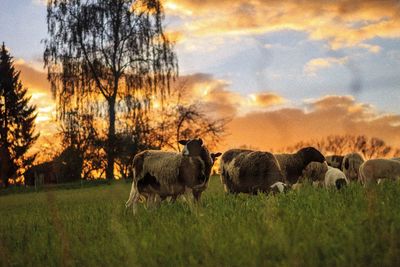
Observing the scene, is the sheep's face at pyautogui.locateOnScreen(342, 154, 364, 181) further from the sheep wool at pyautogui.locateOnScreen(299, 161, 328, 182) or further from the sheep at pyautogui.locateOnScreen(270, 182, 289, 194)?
the sheep at pyautogui.locateOnScreen(270, 182, 289, 194)

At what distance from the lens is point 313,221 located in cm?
592

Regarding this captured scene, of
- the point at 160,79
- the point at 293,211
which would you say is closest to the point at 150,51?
the point at 160,79

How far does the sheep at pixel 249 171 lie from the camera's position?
38.5 ft

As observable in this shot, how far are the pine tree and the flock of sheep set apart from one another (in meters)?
38.8

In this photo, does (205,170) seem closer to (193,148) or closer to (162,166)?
(193,148)

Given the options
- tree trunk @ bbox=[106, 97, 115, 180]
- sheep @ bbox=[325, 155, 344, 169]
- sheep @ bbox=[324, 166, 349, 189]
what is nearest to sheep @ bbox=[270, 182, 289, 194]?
sheep @ bbox=[324, 166, 349, 189]

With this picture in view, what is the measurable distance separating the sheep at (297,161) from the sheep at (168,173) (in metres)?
3.94

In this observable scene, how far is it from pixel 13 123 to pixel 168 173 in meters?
43.3

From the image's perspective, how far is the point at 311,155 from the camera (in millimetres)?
14547

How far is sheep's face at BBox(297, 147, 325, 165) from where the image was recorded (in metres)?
14.5

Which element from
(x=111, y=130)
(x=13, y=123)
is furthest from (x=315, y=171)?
(x=13, y=123)

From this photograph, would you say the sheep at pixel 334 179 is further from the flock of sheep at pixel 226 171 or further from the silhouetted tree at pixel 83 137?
the silhouetted tree at pixel 83 137

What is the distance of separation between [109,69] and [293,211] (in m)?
30.9

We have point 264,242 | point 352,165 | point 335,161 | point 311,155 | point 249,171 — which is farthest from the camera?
point 335,161
